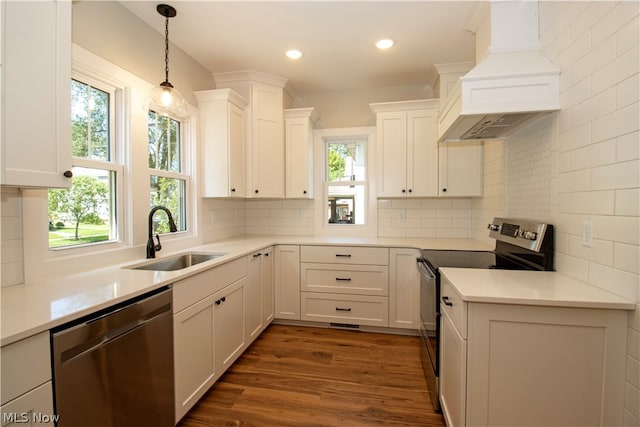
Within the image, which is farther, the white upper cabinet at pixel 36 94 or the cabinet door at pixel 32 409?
the white upper cabinet at pixel 36 94

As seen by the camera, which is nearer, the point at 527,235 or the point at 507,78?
the point at 507,78

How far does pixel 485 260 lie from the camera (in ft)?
6.58

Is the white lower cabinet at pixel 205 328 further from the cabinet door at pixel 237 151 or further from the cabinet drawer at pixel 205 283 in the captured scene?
the cabinet door at pixel 237 151

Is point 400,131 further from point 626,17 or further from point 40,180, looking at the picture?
point 40,180

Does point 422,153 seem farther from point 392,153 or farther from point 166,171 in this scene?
point 166,171

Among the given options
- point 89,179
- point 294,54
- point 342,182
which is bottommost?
point 89,179

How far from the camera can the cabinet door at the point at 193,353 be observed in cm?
159

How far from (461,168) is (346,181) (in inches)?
48.7

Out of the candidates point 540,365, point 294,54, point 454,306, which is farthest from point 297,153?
point 540,365

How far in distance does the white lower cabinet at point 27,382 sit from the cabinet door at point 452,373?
155 centimetres

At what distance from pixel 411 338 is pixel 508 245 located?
4.20 feet

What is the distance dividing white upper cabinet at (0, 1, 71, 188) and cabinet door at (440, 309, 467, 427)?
6.34 ft

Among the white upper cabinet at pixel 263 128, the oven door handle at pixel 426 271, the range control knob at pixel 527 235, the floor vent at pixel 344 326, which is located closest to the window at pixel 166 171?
A: the white upper cabinet at pixel 263 128

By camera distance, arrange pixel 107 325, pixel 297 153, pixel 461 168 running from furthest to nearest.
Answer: pixel 297 153 → pixel 461 168 → pixel 107 325
